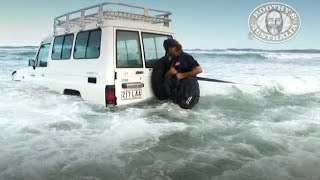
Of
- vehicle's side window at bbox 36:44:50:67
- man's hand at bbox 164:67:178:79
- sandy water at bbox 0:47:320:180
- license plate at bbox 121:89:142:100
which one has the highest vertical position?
vehicle's side window at bbox 36:44:50:67

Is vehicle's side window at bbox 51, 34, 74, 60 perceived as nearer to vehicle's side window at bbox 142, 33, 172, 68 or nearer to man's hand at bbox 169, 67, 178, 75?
vehicle's side window at bbox 142, 33, 172, 68

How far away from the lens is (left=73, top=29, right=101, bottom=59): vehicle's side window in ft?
23.9

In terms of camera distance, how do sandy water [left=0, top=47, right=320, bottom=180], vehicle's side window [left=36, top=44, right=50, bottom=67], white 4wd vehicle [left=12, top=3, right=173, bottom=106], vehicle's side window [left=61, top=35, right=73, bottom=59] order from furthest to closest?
1. vehicle's side window [left=36, top=44, right=50, bottom=67]
2. vehicle's side window [left=61, top=35, right=73, bottom=59]
3. white 4wd vehicle [left=12, top=3, right=173, bottom=106]
4. sandy water [left=0, top=47, right=320, bottom=180]

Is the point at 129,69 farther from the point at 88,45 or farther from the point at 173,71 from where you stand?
the point at 88,45

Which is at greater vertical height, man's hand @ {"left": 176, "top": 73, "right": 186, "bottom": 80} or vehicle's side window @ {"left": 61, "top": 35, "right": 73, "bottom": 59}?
vehicle's side window @ {"left": 61, "top": 35, "right": 73, "bottom": 59}

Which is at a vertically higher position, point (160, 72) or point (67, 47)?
point (67, 47)

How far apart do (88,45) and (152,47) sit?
50.3 inches

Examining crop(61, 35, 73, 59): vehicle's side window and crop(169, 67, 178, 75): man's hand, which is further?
crop(61, 35, 73, 59): vehicle's side window

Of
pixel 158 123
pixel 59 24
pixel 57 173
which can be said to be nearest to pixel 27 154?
pixel 57 173

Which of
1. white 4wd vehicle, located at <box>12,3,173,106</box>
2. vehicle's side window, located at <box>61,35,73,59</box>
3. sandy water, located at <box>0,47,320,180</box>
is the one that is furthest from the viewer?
vehicle's side window, located at <box>61,35,73,59</box>

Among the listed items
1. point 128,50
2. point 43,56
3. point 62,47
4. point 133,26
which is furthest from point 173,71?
point 43,56

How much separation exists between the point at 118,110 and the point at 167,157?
247 cm

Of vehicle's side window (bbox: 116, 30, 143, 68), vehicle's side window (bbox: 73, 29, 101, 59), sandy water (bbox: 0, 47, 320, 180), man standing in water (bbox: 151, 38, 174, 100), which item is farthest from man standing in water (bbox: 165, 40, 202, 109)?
vehicle's side window (bbox: 73, 29, 101, 59)

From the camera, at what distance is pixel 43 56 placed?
9430mm
